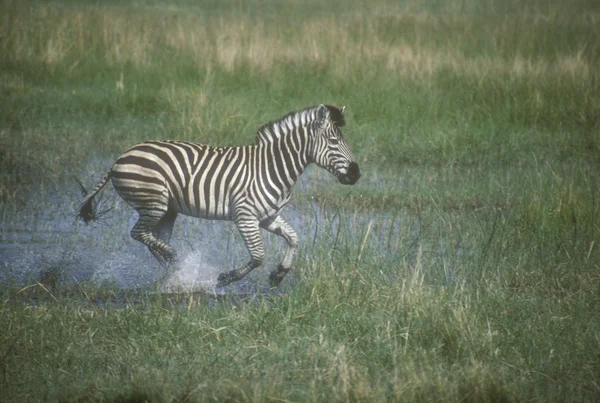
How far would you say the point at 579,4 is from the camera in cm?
2236

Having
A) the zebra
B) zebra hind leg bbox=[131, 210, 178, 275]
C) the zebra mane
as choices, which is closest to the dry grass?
the zebra mane

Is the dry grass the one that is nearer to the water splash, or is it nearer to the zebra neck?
the zebra neck

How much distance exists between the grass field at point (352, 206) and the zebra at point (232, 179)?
0.37 metres

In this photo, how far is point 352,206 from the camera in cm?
815

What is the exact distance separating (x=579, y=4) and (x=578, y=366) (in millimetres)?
19064

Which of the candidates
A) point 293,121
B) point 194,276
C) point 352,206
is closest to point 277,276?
point 194,276

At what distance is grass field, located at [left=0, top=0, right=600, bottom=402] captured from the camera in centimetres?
464

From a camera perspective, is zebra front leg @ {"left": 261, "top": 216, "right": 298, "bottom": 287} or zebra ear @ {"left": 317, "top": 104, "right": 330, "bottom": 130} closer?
zebra front leg @ {"left": 261, "top": 216, "right": 298, "bottom": 287}

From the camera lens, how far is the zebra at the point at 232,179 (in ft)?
20.6

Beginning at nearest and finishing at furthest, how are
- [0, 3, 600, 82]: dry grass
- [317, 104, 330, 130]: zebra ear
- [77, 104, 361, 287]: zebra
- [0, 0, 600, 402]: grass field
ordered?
[0, 0, 600, 402]: grass field < [77, 104, 361, 287]: zebra < [317, 104, 330, 130]: zebra ear < [0, 3, 600, 82]: dry grass

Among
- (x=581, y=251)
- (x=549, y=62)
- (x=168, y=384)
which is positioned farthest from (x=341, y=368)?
(x=549, y=62)

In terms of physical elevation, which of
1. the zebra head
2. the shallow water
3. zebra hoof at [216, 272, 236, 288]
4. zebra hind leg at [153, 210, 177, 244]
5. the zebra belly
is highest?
the zebra head

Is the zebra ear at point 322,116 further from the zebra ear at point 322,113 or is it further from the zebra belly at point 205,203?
the zebra belly at point 205,203

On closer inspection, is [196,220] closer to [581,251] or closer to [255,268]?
[255,268]
